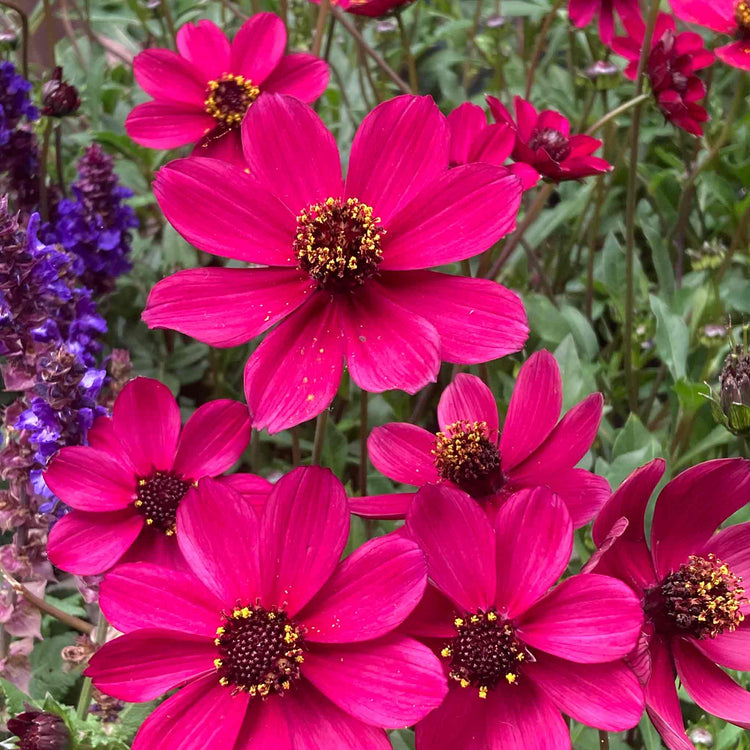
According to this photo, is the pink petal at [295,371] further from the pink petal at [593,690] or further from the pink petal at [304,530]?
the pink petal at [593,690]

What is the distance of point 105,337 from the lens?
1094mm

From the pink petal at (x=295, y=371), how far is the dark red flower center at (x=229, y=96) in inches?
11.7

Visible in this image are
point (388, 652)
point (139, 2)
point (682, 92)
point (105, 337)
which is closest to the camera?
point (388, 652)

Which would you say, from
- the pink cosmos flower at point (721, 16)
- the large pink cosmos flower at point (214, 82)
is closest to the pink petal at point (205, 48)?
the large pink cosmos flower at point (214, 82)

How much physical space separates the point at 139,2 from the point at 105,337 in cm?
62

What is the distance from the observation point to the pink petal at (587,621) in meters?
0.41

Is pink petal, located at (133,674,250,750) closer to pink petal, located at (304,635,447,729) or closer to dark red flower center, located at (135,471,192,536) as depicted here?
pink petal, located at (304,635,447,729)

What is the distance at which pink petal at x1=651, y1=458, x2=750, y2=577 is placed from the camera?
0.50 meters

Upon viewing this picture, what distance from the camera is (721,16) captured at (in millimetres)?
1026

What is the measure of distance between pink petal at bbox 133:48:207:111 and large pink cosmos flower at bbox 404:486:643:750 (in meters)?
0.51

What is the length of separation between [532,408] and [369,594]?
19 centimetres

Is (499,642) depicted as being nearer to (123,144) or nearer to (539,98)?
(123,144)

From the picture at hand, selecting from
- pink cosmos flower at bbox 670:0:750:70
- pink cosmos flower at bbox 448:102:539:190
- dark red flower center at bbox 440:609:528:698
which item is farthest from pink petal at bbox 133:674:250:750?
pink cosmos flower at bbox 670:0:750:70

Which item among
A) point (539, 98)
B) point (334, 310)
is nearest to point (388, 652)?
point (334, 310)
